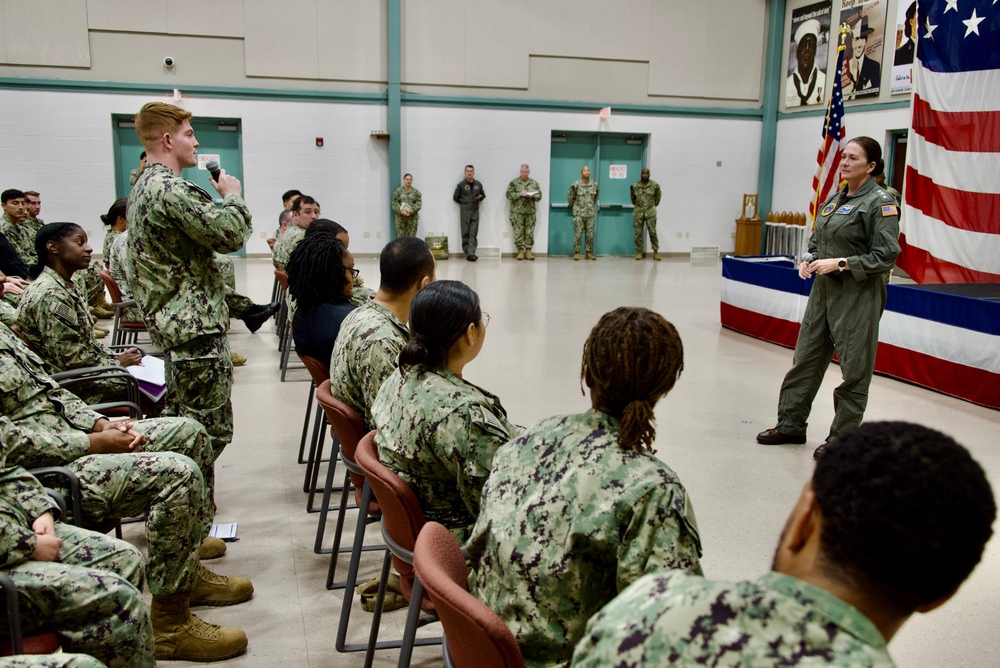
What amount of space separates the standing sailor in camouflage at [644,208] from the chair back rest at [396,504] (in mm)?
12753

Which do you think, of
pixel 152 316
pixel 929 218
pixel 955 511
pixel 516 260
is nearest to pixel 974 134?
pixel 929 218

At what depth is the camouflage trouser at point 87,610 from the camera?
5.67 feet

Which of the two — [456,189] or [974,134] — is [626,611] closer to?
[974,134]

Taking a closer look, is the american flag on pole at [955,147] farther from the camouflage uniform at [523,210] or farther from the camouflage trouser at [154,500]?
the camouflage uniform at [523,210]

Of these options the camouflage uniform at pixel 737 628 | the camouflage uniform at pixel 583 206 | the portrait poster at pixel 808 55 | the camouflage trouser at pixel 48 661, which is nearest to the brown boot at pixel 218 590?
the camouflage trouser at pixel 48 661

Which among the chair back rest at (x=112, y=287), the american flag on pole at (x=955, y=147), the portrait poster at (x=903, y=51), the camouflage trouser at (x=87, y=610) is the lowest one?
the camouflage trouser at (x=87, y=610)

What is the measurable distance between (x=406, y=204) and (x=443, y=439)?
38.1 ft

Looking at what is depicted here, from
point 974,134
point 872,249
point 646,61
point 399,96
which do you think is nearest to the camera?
point 872,249

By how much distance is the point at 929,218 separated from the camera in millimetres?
6547

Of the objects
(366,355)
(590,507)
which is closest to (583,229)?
(366,355)

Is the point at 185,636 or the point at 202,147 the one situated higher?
the point at 202,147

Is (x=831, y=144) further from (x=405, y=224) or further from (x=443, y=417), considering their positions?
(x=405, y=224)

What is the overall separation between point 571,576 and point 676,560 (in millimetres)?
174

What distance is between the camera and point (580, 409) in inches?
195
